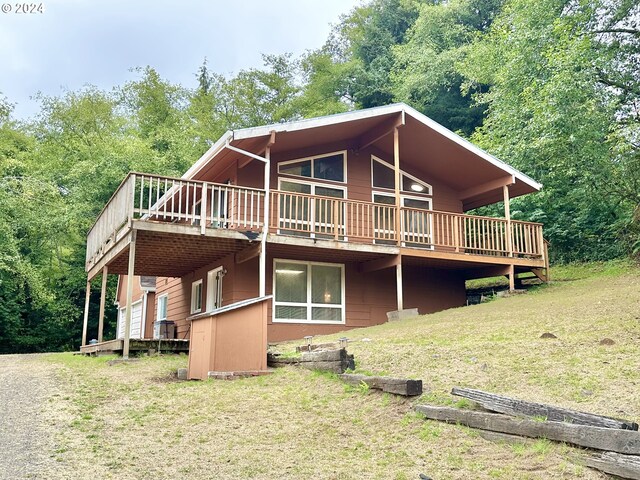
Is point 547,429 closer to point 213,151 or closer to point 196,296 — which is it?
point 213,151

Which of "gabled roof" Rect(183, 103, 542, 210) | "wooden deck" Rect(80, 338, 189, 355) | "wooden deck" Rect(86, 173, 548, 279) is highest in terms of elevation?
"gabled roof" Rect(183, 103, 542, 210)

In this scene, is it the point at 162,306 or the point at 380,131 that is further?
the point at 162,306

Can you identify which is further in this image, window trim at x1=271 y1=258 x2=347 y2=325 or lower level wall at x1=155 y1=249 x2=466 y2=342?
window trim at x1=271 y1=258 x2=347 y2=325

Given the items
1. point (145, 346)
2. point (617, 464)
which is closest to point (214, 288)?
point (145, 346)

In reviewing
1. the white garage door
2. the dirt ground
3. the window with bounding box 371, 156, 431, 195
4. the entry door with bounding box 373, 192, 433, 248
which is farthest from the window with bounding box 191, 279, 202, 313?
the dirt ground

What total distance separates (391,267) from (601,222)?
27.7ft

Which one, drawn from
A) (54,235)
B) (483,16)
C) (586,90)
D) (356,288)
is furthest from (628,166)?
(54,235)

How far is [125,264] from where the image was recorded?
1490cm

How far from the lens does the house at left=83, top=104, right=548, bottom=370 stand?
13.2m

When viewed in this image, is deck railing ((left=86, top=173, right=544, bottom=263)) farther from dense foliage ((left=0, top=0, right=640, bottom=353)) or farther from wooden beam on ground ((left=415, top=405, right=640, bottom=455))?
wooden beam on ground ((left=415, top=405, right=640, bottom=455))

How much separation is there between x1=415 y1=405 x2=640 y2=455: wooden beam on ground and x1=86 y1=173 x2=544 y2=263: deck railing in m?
7.83

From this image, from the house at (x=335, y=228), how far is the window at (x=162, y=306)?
2.29 meters

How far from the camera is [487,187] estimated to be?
16.7 meters

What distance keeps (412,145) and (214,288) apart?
6.70m
